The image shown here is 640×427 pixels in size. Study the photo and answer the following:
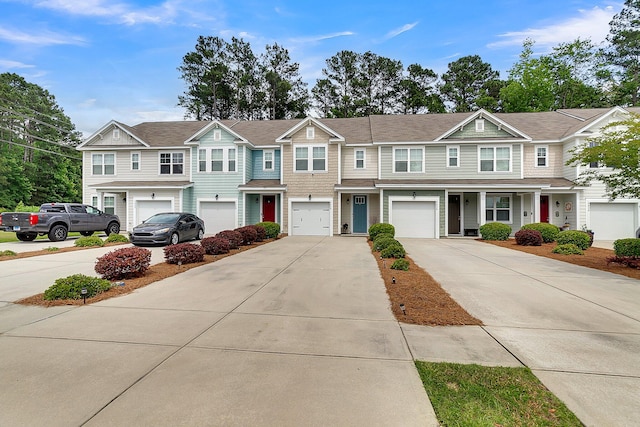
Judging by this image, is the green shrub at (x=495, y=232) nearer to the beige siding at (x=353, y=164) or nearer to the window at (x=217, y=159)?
the beige siding at (x=353, y=164)

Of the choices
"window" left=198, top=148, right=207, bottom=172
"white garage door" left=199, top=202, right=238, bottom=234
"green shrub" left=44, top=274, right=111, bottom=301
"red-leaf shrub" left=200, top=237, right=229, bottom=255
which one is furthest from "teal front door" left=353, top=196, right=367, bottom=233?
"green shrub" left=44, top=274, right=111, bottom=301

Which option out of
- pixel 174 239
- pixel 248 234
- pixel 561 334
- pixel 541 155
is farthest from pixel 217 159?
pixel 541 155

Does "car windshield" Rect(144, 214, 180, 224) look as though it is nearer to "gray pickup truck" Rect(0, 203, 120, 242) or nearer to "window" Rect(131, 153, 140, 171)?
"gray pickup truck" Rect(0, 203, 120, 242)

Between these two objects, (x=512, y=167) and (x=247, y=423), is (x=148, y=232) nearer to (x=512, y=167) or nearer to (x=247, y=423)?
(x=247, y=423)

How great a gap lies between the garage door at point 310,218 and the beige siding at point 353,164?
2.86 m

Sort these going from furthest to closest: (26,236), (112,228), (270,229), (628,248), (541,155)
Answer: (541,155) < (112,228) < (270,229) < (26,236) < (628,248)

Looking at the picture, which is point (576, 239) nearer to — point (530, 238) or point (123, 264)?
point (530, 238)

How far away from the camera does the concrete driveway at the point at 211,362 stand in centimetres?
256

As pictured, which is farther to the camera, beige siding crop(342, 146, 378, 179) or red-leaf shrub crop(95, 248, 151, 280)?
beige siding crop(342, 146, 378, 179)

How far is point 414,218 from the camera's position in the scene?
18.9 meters

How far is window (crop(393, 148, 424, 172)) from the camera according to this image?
19.7 meters

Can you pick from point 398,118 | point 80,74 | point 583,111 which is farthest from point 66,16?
point 583,111

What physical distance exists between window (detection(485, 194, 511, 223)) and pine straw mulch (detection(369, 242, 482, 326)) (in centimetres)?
1440

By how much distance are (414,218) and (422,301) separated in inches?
539
